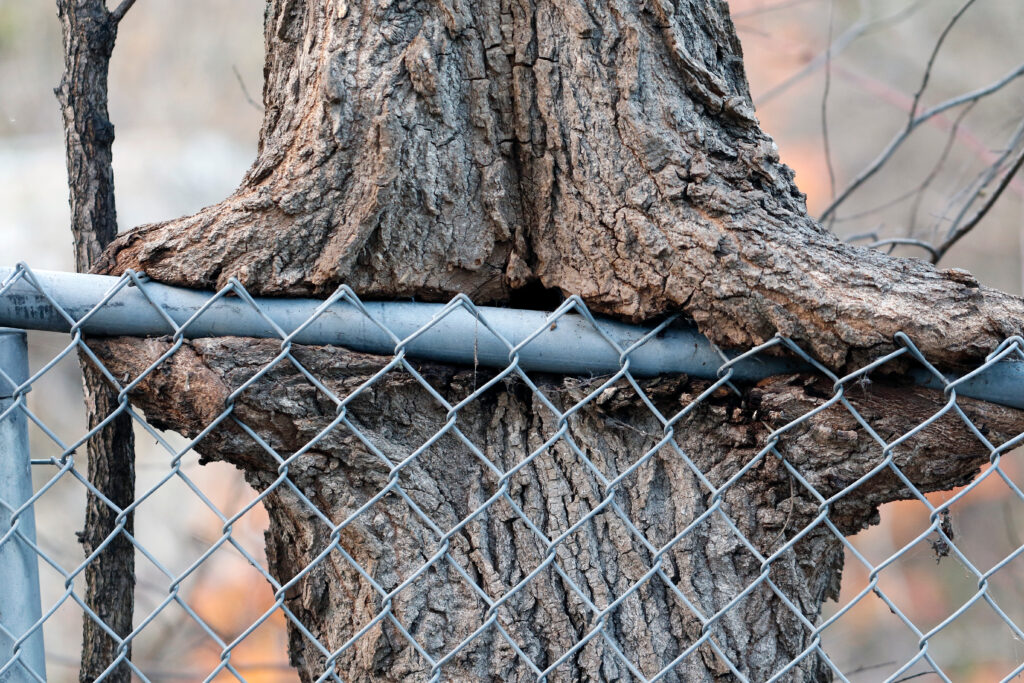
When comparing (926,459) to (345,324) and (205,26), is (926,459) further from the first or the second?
(205,26)

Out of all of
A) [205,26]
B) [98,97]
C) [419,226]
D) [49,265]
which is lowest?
[419,226]

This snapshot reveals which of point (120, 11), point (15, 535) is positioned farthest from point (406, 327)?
point (120, 11)

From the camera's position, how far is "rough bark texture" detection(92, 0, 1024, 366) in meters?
1.31

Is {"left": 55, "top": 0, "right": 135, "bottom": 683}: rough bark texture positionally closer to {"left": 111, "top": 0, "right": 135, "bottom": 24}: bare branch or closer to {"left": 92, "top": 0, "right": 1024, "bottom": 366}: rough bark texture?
{"left": 111, "top": 0, "right": 135, "bottom": 24}: bare branch

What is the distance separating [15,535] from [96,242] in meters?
0.74

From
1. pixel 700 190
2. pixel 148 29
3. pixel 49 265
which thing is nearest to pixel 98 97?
pixel 700 190

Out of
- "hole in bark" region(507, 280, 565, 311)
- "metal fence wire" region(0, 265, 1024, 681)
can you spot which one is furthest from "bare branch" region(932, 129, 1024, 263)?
"hole in bark" region(507, 280, 565, 311)

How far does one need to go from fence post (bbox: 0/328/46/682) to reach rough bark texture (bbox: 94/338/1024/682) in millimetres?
145

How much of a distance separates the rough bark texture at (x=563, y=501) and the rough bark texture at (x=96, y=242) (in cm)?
45

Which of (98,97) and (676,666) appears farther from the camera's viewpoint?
(98,97)

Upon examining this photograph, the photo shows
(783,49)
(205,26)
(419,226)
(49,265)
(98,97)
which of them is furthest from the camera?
(205,26)

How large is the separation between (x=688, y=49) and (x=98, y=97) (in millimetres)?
1287

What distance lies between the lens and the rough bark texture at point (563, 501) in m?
1.36

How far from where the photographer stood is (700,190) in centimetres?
138
